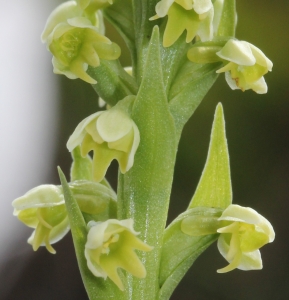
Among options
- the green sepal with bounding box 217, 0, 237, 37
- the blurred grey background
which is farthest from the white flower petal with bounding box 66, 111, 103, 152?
the blurred grey background

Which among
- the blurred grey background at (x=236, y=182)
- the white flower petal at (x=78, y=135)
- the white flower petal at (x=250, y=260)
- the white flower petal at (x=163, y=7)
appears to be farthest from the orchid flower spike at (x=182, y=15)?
the blurred grey background at (x=236, y=182)

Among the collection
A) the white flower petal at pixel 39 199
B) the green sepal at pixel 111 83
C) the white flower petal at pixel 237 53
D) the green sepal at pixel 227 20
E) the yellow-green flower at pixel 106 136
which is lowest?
the white flower petal at pixel 39 199

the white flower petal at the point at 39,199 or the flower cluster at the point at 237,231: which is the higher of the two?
the white flower petal at the point at 39,199

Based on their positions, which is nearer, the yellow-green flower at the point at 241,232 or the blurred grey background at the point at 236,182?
the yellow-green flower at the point at 241,232

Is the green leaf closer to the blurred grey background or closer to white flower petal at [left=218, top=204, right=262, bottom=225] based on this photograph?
white flower petal at [left=218, top=204, right=262, bottom=225]

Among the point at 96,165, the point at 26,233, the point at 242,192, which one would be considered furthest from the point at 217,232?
the point at 26,233

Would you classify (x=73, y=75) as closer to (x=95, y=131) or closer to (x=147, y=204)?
(x=95, y=131)

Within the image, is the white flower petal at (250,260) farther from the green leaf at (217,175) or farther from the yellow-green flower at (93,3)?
the yellow-green flower at (93,3)
